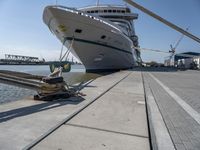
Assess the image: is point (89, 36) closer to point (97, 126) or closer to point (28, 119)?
→ point (28, 119)

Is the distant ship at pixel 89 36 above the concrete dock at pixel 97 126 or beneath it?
above

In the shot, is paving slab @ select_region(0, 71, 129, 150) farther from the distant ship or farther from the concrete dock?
the distant ship

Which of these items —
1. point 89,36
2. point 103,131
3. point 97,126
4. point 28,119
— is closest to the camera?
point 103,131

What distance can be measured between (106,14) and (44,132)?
30.7 metres

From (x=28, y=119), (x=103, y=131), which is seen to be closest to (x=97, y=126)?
(x=103, y=131)

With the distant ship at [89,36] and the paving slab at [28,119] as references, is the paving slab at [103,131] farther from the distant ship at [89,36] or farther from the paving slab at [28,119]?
the distant ship at [89,36]

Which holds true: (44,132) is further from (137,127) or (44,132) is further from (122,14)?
(122,14)

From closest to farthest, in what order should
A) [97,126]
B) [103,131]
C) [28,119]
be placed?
[103,131]
[97,126]
[28,119]

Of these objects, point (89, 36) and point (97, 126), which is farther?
point (89, 36)

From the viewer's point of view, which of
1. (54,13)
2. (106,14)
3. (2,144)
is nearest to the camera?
(2,144)

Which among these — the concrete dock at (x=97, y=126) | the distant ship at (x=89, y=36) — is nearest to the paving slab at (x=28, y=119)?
the concrete dock at (x=97, y=126)

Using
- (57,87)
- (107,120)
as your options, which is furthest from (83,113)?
(57,87)

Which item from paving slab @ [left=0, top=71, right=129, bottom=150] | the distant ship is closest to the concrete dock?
paving slab @ [left=0, top=71, right=129, bottom=150]

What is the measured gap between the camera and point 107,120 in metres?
4.59
